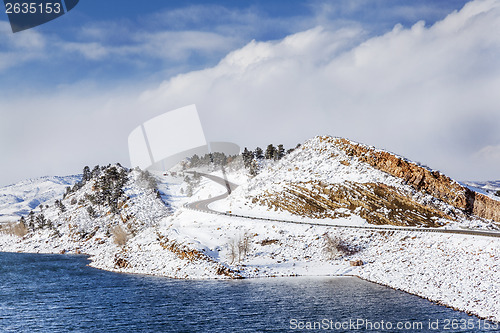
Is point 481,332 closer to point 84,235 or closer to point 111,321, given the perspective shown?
point 111,321

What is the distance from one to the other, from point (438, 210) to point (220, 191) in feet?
251

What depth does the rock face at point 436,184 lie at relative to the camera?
8119 centimetres

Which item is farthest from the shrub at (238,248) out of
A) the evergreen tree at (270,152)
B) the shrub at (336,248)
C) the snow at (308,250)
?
the evergreen tree at (270,152)

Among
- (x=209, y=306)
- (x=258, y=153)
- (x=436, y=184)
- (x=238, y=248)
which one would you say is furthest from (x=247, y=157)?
(x=209, y=306)

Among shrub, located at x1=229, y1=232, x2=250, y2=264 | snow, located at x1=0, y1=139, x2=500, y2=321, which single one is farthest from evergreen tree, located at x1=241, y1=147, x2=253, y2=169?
shrub, located at x1=229, y1=232, x2=250, y2=264

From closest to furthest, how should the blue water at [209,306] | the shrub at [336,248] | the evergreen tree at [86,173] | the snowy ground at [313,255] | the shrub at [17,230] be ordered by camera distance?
the blue water at [209,306] < the snowy ground at [313,255] < the shrub at [336,248] < the shrub at [17,230] < the evergreen tree at [86,173]

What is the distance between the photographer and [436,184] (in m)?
84.4

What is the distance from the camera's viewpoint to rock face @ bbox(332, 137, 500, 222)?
81.2m

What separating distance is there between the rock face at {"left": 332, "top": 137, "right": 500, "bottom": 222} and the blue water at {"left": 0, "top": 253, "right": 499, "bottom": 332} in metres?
41.3

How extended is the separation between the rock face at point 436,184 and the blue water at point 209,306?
136ft

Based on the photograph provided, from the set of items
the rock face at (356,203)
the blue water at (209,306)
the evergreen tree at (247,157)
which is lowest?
the blue water at (209,306)

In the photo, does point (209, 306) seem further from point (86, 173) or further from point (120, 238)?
point (86, 173)

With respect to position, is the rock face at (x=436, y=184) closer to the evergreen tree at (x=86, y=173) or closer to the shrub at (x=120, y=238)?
the shrub at (x=120, y=238)

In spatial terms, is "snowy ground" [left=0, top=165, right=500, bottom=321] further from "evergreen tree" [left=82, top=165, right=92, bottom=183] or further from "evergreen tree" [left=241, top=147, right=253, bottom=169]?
"evergreen tree" [left=82, top=165, right=92, bottom=183]
